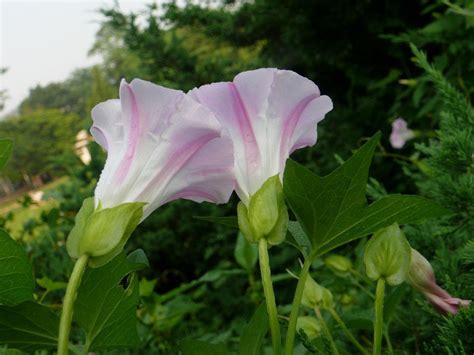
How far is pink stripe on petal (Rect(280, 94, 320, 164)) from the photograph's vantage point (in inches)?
14.5

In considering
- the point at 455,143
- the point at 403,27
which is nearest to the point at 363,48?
the point at 403,27

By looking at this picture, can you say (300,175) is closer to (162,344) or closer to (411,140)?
(162,344)

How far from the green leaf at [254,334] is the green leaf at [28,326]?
0.12m

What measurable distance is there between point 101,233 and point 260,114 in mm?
135

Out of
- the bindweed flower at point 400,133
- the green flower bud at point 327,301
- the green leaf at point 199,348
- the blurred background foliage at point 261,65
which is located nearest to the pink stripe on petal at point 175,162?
the green leaf at point 199,348

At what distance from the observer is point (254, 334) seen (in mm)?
355

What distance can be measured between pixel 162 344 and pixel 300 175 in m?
0.74

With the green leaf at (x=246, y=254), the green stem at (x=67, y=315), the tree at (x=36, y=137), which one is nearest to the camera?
the green stem at (x=67, y=315)

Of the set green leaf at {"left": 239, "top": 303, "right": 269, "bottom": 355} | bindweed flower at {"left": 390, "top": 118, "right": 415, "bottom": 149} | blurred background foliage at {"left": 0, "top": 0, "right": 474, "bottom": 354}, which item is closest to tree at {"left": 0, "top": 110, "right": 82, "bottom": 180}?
blurred background foliage at {"left": 0, "top": 0, "right": 474, "bottom": 354}

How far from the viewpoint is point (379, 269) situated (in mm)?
333

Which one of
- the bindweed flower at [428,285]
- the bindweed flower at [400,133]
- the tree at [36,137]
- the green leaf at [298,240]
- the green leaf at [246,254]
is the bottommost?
the tree at [36,137]

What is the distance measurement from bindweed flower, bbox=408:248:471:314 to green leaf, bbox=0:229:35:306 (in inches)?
9.5

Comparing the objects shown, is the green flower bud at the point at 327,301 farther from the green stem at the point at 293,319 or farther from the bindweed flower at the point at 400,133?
the bindweed flower at the point at 400,133

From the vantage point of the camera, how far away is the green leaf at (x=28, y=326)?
1.07ft
